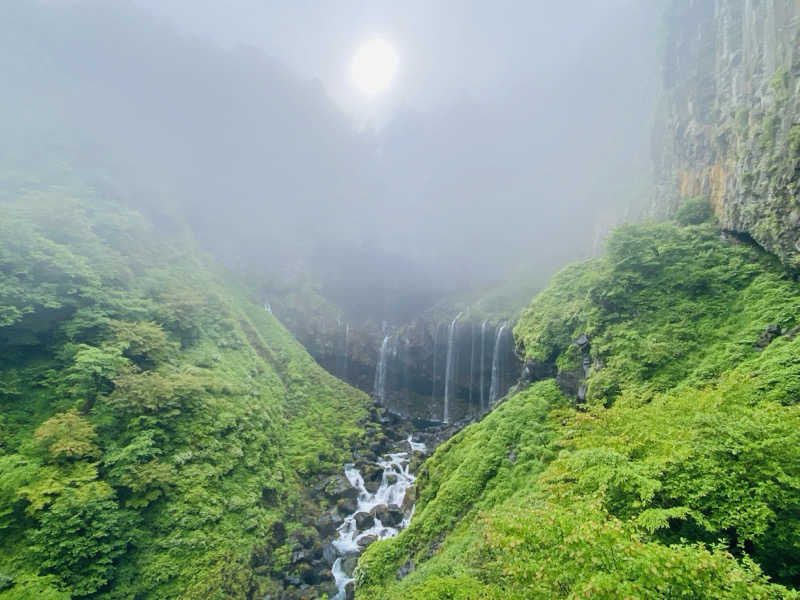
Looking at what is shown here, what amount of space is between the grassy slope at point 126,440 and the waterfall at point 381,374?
15.2 metres

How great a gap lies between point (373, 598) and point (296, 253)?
59.0m

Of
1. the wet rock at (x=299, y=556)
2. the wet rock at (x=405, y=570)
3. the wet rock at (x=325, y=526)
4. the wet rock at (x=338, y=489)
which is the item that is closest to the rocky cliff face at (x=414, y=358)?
the wet rock at (x=338, y=489)

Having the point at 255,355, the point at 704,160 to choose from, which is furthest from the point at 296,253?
the point at 704,160

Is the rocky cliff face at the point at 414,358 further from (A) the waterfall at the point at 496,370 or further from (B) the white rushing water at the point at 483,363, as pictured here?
(A) the waterfall at the point at 496,370

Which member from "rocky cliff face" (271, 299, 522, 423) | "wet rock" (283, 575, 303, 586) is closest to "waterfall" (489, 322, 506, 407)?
"rocky cliff face" (271, 299, 522, 423)

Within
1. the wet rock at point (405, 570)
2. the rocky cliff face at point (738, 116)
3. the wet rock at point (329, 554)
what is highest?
the rocky cliff face at point (738, 116)

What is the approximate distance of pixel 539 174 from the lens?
311ft

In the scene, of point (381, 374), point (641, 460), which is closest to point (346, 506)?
point (641, 460)

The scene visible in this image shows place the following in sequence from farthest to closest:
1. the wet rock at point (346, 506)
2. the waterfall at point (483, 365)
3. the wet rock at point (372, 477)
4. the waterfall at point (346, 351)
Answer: the waterfall at point (346, 351)
the waterfall at point (483, 365)
the wet rock at point (372, 477)
the wet rock at point (346, 506)

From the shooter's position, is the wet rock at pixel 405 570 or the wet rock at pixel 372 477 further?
the wet rock at pixel 372 477

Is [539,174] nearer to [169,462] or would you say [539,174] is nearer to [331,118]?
[331,118]

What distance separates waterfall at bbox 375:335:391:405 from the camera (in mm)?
45734

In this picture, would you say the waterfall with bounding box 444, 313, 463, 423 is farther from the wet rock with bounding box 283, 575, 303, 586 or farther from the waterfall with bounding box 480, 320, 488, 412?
the wet rock with bounding box 283, 575, 303, 586

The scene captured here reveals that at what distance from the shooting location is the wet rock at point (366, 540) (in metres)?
20.0
